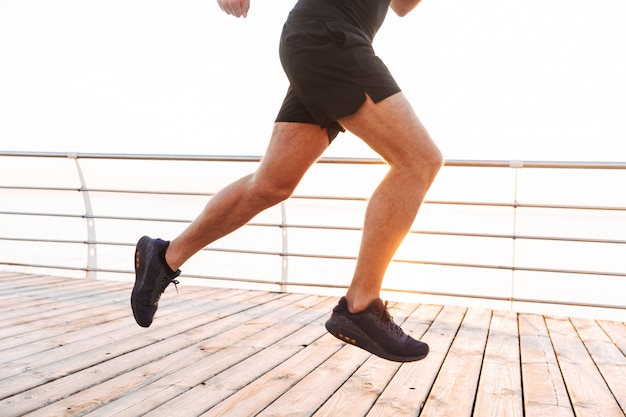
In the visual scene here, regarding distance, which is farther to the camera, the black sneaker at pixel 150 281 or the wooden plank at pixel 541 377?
the black sneaker at pixel 150 281

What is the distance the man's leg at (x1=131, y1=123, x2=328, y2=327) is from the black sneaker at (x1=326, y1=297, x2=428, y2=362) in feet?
1.34

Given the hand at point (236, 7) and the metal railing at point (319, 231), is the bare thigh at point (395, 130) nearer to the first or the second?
the hand at point (236, 7)

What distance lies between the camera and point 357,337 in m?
1.53

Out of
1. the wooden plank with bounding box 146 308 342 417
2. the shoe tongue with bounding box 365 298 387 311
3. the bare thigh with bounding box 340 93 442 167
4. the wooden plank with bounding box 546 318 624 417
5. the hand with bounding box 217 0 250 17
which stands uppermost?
the hand with bounding box 217 0 250 17

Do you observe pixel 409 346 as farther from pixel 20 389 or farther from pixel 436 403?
pixel 20 389

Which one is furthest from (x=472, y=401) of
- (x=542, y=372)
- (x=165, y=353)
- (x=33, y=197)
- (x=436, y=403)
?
(x=33, y=197)

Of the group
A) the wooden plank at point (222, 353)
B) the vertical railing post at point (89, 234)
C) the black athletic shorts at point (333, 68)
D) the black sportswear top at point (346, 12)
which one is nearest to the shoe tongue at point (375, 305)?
the black athletic shorts at point (333, 68)

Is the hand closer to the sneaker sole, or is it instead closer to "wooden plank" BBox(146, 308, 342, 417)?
the sneaker sole

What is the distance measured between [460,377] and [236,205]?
91 cm

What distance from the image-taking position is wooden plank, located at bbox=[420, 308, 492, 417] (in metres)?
1.58

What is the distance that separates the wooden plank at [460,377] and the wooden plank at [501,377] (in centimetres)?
2

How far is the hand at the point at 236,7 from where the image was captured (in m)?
1.62

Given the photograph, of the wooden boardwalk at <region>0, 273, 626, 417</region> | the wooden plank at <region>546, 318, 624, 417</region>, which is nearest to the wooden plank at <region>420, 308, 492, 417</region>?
the wooden boardwalk at <region>0, 273, 626, 417</region>

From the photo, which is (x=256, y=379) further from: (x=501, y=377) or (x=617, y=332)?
(x=617, y=332)
